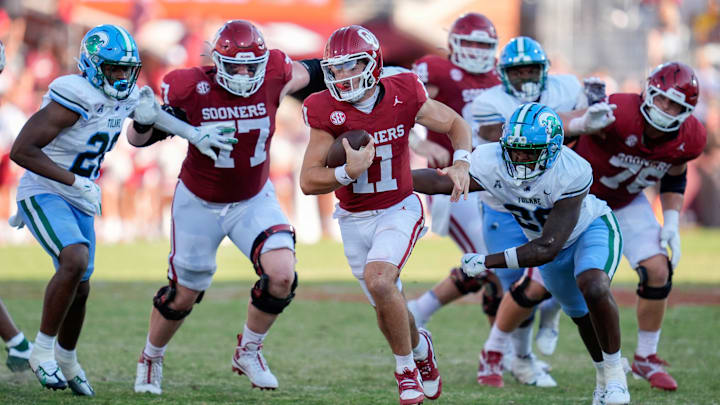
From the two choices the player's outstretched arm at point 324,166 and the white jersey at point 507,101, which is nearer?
the player's outstretched arm at point 324,166

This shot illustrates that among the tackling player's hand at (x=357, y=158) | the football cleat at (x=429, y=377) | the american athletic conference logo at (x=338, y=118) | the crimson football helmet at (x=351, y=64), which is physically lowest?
the football cleat at (x=429, y=377)

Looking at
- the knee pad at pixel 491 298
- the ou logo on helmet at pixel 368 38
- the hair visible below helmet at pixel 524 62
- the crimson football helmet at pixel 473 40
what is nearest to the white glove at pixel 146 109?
the ou logo on helmet at pixel 368 38

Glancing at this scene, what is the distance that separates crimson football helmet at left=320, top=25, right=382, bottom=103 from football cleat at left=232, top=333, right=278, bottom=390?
165 centimetres

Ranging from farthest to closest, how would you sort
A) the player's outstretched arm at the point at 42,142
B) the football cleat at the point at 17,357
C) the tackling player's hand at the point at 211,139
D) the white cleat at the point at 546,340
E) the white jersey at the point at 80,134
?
the white cleat at the point at 546,340
the football cleat at the point at 17,357
the tackling player's hand at the point at 211,139
the white jersey at the point at 80,134
the player's outstretched arm at the point at 42,142

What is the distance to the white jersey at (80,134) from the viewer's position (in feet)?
18.0

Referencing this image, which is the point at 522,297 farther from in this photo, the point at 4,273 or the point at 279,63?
the point at 4,273

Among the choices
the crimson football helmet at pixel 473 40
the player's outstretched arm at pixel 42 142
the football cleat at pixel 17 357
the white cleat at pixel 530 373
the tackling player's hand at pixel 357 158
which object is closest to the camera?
the tackling player's hand at pixel 357 158

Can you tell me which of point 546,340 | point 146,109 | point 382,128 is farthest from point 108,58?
point 546,340

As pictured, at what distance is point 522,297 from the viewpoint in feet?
20.7

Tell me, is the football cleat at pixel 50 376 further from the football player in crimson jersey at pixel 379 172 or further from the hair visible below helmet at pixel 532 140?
the hair visible below helmet at pixel 532 140

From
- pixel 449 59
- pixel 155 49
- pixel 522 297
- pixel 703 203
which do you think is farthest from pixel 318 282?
pixel 703 203

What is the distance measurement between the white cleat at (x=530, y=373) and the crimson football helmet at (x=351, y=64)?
238 cm

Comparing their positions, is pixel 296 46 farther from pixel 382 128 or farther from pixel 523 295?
pixel 382 128

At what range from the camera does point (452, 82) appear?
7.29 m
